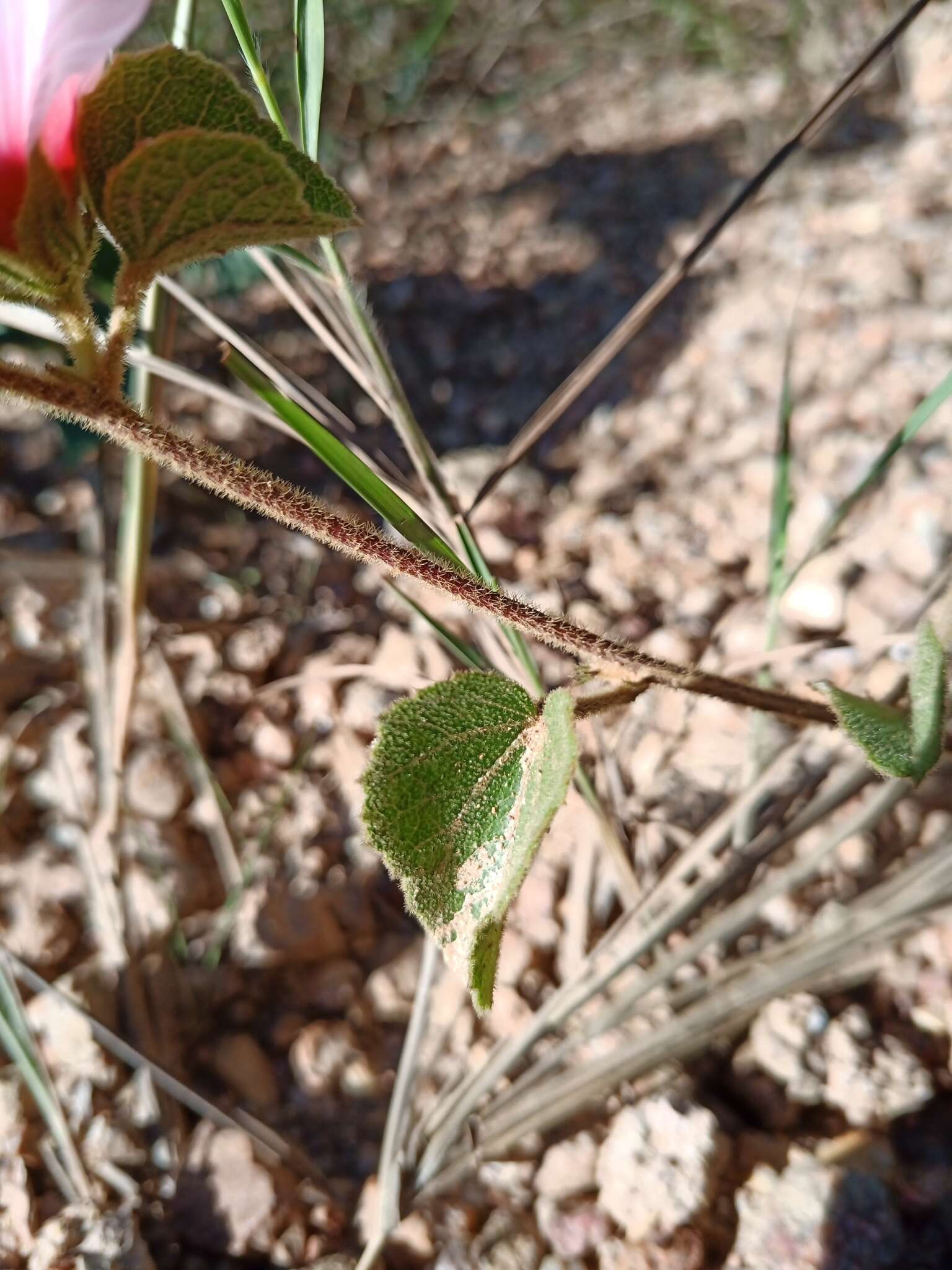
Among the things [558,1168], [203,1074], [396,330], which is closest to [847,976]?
[558,1168]

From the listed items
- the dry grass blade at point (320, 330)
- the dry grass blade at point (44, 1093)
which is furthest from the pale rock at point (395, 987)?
the dry grass blade at point (320, 330)

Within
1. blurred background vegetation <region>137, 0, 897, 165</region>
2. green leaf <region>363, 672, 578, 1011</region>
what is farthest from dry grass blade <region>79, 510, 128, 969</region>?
blurred background vegetation <region>137, 0, 897, 165</region>

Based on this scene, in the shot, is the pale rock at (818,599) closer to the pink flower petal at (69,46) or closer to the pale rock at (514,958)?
the pale rock at (514,958)

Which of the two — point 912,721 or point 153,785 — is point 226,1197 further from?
point 912,721

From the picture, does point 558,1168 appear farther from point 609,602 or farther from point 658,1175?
point 609,602

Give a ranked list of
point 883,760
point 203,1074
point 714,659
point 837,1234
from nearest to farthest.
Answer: point 883,760 < point 837,1234 < point 203,1074 < point 714,659

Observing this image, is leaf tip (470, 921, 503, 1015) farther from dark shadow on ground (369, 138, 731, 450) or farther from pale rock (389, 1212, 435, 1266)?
dark shadow on ground (369, 138, 731, 450)
